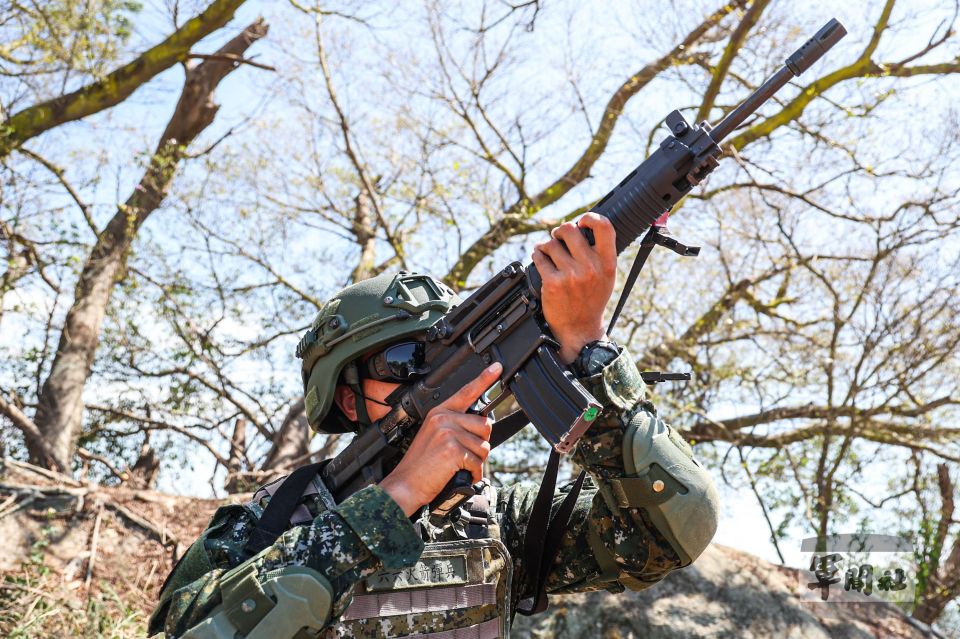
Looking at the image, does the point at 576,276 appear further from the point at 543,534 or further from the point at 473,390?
the point at 543,534

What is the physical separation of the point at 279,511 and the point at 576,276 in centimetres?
112

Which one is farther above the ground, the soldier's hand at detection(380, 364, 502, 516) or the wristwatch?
the wristwatch

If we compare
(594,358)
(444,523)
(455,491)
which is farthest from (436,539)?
(594,358)

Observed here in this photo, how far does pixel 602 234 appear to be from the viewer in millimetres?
2379

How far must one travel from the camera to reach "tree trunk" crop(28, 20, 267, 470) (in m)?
9.07

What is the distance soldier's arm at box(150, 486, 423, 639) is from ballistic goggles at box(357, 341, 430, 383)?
20.8 inches

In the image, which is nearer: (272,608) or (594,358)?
(272,608)

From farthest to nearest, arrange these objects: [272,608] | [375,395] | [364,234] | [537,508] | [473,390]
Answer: [364,234] < [375,395] < [537,508] < [473,390] < [272,608]

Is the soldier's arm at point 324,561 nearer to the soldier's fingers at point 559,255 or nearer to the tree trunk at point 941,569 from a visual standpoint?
the soldier's fingers at point 559,255

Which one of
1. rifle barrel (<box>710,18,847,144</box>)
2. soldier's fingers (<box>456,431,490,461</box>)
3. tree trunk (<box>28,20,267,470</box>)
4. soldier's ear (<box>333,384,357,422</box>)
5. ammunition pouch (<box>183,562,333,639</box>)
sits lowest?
ammunition pouch (<box>183,562,333,639</box>)

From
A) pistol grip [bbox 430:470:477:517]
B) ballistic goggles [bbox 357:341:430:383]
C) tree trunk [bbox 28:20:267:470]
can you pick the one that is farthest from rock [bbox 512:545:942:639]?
tree trunk [bbox 28:20:267:470]

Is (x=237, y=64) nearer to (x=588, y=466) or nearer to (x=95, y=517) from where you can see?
(x=95, y=517)

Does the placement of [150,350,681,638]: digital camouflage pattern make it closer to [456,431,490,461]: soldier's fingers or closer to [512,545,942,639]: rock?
[456,431,490,461]: soldier's fingers

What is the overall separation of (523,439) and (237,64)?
5.47m
